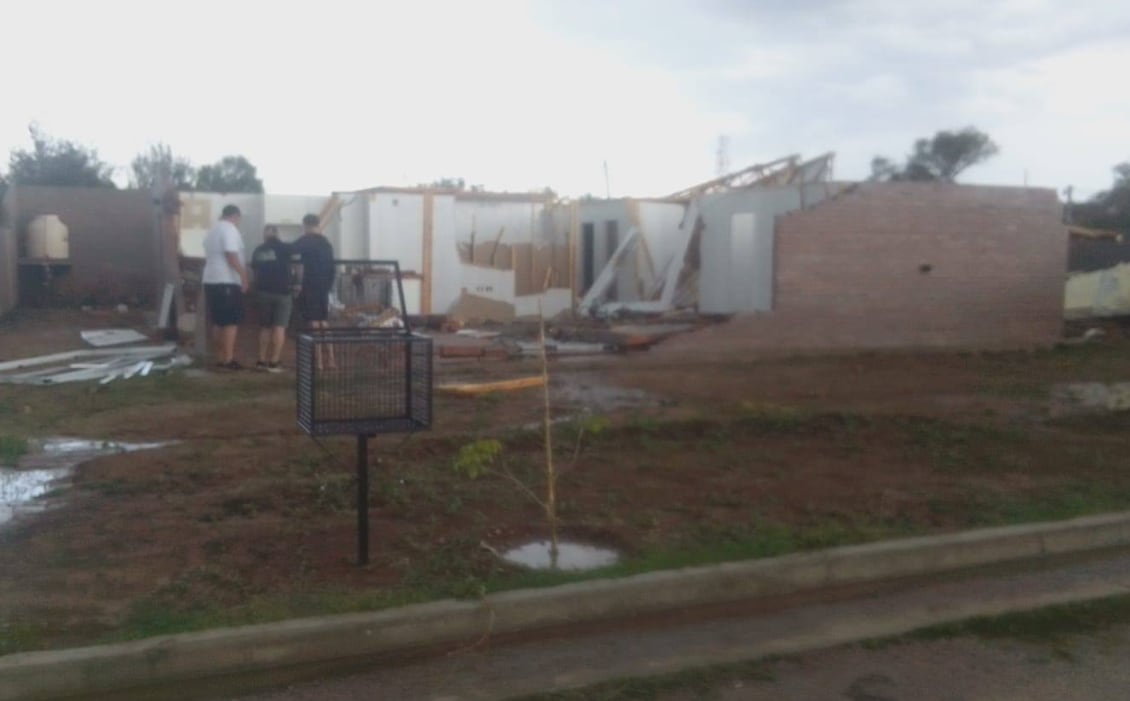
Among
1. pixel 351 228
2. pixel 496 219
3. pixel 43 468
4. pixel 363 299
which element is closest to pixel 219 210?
pixel 351 228

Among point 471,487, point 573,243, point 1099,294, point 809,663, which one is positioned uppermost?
point 573,243

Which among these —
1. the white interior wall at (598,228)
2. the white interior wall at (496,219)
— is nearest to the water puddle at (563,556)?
the white interior wall at (598,228)

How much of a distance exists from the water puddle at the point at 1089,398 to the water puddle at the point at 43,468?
913 cm

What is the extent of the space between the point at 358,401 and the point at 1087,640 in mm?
3983

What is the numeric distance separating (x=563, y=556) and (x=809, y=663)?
5.67 feet

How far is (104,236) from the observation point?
1177 inches

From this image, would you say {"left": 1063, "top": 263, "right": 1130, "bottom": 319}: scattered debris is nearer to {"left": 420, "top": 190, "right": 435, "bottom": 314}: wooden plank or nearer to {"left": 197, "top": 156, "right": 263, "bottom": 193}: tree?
{"left": 420, "top": 190, "right": 435, "bottom": 314}: wooden plank

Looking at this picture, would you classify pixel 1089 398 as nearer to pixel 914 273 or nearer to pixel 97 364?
pixel 914 273

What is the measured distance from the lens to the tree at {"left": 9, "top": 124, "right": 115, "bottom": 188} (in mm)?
45594

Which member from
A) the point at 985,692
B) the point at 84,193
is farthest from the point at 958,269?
the point at 84,193

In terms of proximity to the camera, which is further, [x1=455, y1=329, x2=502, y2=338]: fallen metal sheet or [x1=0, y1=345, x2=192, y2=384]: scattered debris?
[x1=455, y1=329, x2=502, y2=338]: fallen metal sheet

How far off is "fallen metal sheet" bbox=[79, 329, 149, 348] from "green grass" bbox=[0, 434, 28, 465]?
9.13 m

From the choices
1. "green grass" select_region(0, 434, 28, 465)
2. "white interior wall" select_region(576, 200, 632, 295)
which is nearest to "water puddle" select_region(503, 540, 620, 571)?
"green grass" select_region(0, 434, 28, 465)

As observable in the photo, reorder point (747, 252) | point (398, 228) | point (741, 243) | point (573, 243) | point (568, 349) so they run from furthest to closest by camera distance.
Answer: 1. point (573, 243)
2. point (398, 228)
3. point (741, 243)
4. point (747, 252)
5. point (568, 349)
